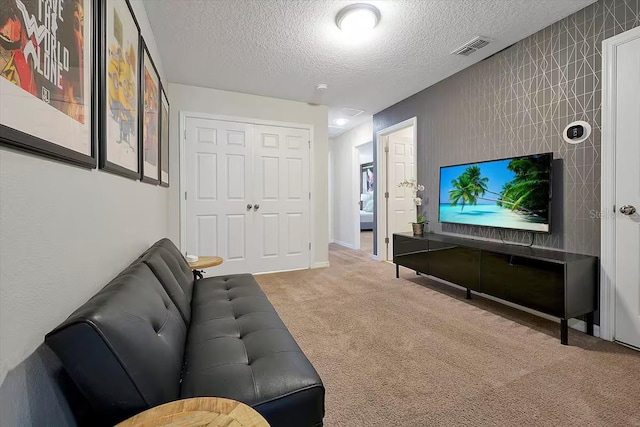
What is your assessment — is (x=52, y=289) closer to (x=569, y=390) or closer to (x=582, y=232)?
(x=569, y=390)

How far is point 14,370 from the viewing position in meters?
0.63

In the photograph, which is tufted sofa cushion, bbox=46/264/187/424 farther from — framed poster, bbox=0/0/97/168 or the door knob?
the door knob

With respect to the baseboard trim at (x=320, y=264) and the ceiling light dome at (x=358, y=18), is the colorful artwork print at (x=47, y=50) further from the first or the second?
the baseboard trim at (x=320, y=264)

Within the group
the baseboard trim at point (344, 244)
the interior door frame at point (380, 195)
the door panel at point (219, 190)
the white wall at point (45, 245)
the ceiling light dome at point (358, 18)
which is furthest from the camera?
the baseboard trim at point (344, 244)

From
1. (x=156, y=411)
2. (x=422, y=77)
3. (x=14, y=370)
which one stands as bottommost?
(x=156, y=411)

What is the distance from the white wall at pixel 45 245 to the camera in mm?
624

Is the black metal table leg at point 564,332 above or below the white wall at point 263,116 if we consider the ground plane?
below

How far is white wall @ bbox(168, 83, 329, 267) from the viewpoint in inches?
139

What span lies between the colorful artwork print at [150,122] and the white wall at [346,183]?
363cm

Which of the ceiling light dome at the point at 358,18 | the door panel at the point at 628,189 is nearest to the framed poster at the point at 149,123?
the ceiling light dome at the point at 358,18

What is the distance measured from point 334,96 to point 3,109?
12.3 feet

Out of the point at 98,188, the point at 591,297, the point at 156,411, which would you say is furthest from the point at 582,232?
the point at 98,188

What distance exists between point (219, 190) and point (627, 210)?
150 inches

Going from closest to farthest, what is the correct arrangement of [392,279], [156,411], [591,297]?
[156,411] < [591,297] < [392,279]
